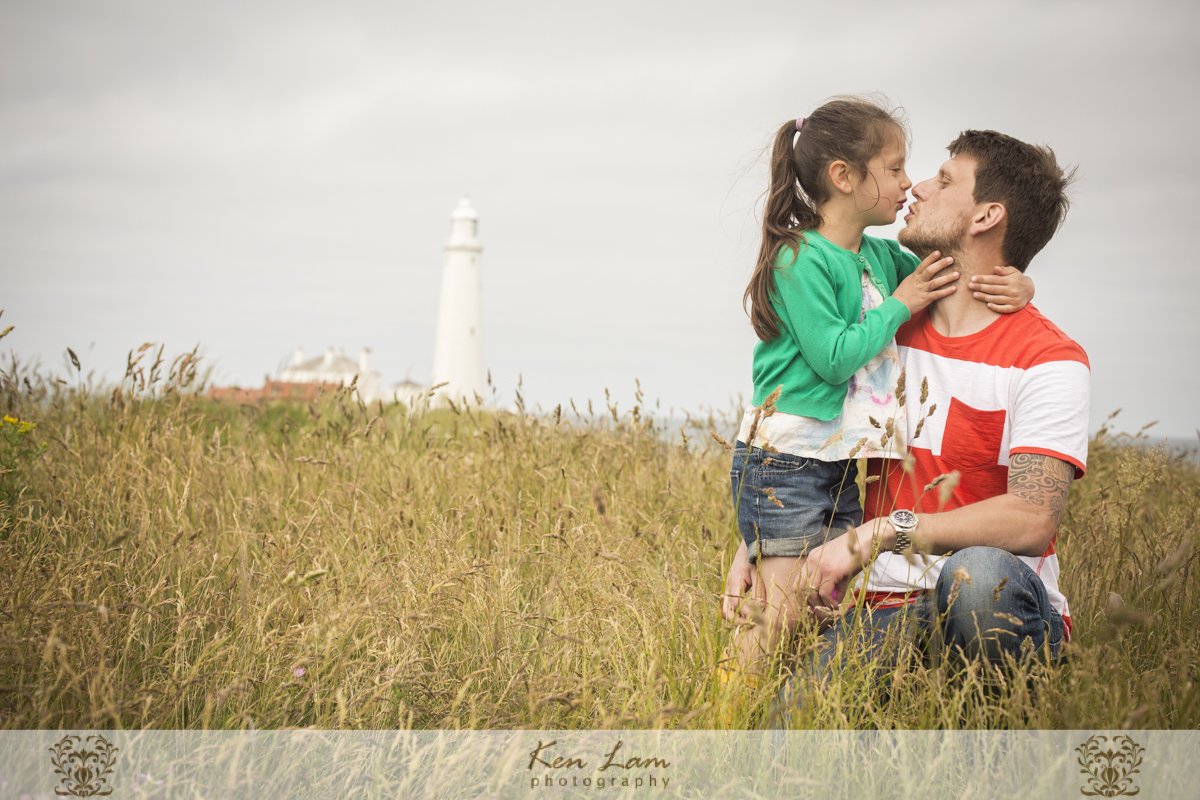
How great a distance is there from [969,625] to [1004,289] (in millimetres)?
1038

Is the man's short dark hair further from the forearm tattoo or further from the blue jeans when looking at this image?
the blue jeans

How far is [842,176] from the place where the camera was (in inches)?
121

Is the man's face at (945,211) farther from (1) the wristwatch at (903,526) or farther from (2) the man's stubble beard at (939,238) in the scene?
(1) the wristwatch at (903,526)

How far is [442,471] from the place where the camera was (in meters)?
4.53

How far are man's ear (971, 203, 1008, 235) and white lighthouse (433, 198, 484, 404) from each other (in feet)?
84.7

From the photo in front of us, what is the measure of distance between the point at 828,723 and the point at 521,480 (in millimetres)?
2479

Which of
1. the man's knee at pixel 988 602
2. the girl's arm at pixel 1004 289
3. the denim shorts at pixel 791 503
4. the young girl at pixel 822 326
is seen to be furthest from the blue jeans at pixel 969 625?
the girl's arm at pixel 1004 289

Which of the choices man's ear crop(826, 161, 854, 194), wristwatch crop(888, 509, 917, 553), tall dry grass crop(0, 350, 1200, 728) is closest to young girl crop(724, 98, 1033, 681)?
man's ear crop(826, 161, 854, 194)

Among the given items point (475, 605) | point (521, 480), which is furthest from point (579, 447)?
point (475, 605)

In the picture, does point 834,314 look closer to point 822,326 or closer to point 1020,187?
point 822,326

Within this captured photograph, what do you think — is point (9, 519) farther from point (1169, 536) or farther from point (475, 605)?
point (1169, 536)

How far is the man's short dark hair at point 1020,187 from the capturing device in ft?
9.30

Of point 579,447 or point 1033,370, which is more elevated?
point 1033,370

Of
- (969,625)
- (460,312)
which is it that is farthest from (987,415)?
(460,312)
